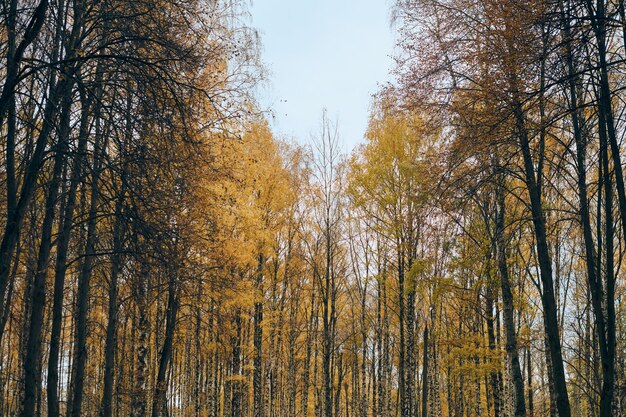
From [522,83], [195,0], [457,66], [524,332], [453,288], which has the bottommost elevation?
[524,332]

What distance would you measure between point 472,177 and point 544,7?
3760 mm

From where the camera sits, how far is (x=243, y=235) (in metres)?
17.5

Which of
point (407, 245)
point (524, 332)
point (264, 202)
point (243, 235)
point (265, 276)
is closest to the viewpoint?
point (524, 332)

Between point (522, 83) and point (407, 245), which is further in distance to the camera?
point (407, 245)

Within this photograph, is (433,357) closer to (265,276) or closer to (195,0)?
(265,276)

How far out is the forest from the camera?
22.5 ft

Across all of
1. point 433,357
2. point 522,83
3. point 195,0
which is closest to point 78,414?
point 195,0

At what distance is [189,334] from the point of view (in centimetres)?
2694

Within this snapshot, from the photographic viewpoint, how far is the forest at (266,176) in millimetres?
6863

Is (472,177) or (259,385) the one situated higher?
(472,177)

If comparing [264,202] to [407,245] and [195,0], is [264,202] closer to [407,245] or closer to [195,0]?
[407,245]

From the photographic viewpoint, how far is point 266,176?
20094 millimetres

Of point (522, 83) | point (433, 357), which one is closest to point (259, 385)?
point (433, 357)

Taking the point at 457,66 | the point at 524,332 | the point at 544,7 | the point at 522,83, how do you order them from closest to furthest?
the point at 544,7 < the point at 522,83 < the point at 457,66 < the point at 524,332
